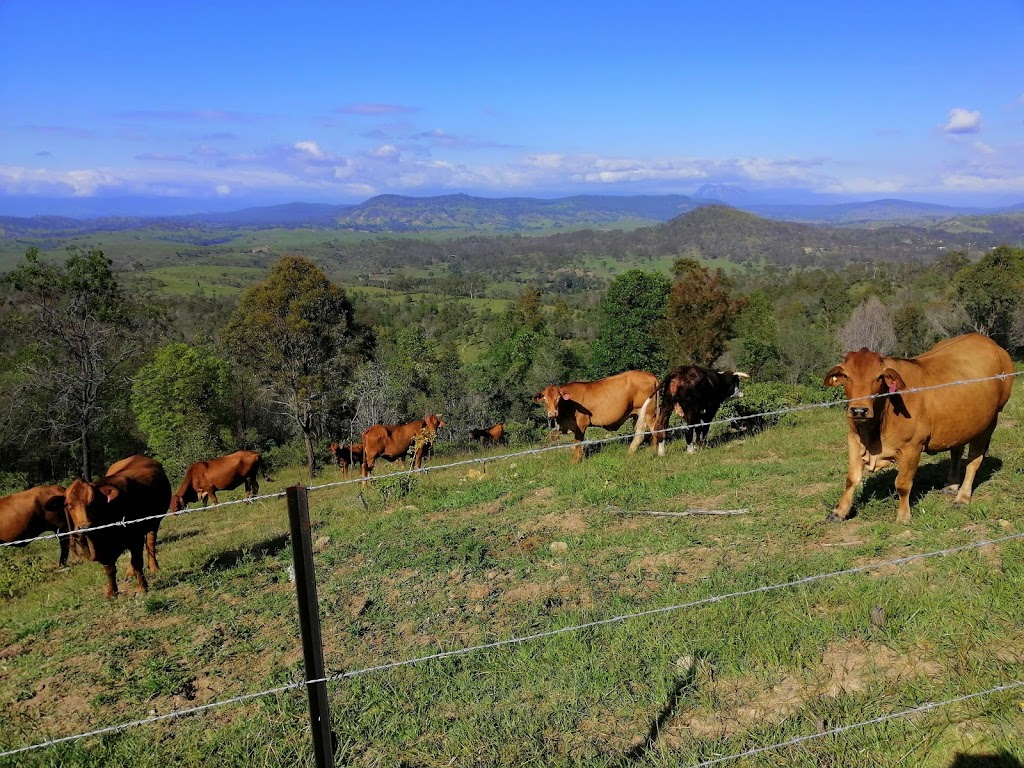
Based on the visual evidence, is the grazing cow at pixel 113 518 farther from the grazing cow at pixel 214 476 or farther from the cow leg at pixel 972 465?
the cow leg at pixel 972 465

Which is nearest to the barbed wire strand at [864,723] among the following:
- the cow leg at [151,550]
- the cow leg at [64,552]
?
the cow leg at [151,550]

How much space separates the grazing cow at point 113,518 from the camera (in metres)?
7.32

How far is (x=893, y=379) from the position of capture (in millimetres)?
5707

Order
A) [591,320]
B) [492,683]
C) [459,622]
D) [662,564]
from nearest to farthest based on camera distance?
[492,683]
[459,622]
[662,564]
[591,320]

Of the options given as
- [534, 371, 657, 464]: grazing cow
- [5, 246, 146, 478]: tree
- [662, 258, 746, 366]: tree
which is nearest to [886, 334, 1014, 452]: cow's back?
[534, 371, 657, 464]: grazing cow

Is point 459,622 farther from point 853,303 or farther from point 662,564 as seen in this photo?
point 853,303

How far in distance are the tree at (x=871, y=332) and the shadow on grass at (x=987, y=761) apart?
50.6 m

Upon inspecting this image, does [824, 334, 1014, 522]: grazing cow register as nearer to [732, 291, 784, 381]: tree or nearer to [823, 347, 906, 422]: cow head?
[823, 347, 906, 422]: cow head

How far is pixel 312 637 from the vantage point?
8.71 feet

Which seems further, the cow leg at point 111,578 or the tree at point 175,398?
the tree at point 175,398

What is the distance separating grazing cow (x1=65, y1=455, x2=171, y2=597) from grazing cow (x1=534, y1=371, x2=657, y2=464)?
6726mm

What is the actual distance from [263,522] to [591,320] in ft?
249

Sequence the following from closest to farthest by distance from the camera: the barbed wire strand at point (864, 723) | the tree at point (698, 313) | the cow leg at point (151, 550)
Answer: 1. the barbed wire strand at point (864, 723)
2. the cow leg at point (151, 550)
3. the tree at point (698, 313)

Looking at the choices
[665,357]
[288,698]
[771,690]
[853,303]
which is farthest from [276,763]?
[853,303]
